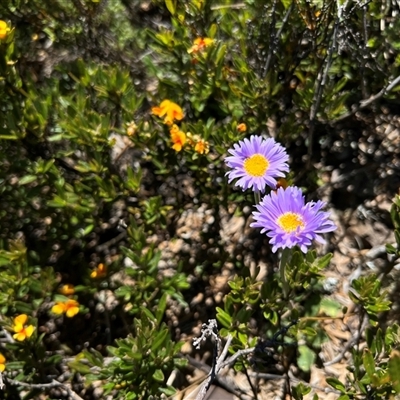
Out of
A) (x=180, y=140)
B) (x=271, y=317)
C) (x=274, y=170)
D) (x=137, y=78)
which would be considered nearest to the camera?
(x=274, y=170)

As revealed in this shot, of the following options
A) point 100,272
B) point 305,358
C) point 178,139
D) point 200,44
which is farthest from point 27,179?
point 305,358

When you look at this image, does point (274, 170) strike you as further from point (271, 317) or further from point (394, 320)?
point (394, 320)

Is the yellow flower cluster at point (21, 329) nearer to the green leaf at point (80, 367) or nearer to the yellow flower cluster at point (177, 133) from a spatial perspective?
the green leaf at point (80, 367)

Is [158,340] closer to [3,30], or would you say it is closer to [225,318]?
[225,318]

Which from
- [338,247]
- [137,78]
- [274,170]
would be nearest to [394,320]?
[338,247]

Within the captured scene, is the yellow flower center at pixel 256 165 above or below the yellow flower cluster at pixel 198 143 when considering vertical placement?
below

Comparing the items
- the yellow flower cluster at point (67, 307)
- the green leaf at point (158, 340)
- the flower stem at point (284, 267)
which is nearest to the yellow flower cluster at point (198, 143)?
the flower stem at point (284, 267)

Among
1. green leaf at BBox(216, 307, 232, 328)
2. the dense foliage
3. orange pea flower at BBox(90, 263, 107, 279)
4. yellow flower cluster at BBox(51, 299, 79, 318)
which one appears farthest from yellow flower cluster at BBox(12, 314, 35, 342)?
green leaf at BBox(216, 307, 232, 328)

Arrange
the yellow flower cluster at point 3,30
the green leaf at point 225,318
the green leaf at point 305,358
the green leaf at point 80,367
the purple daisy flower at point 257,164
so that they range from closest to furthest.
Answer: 1. the purple daisy flower at point 257,164
2. the green leaf at point 225,318
3. the yellow flower cluster at point 3,30
4. the green leaf at point 80,367
5. the green leaf at point 305,358
